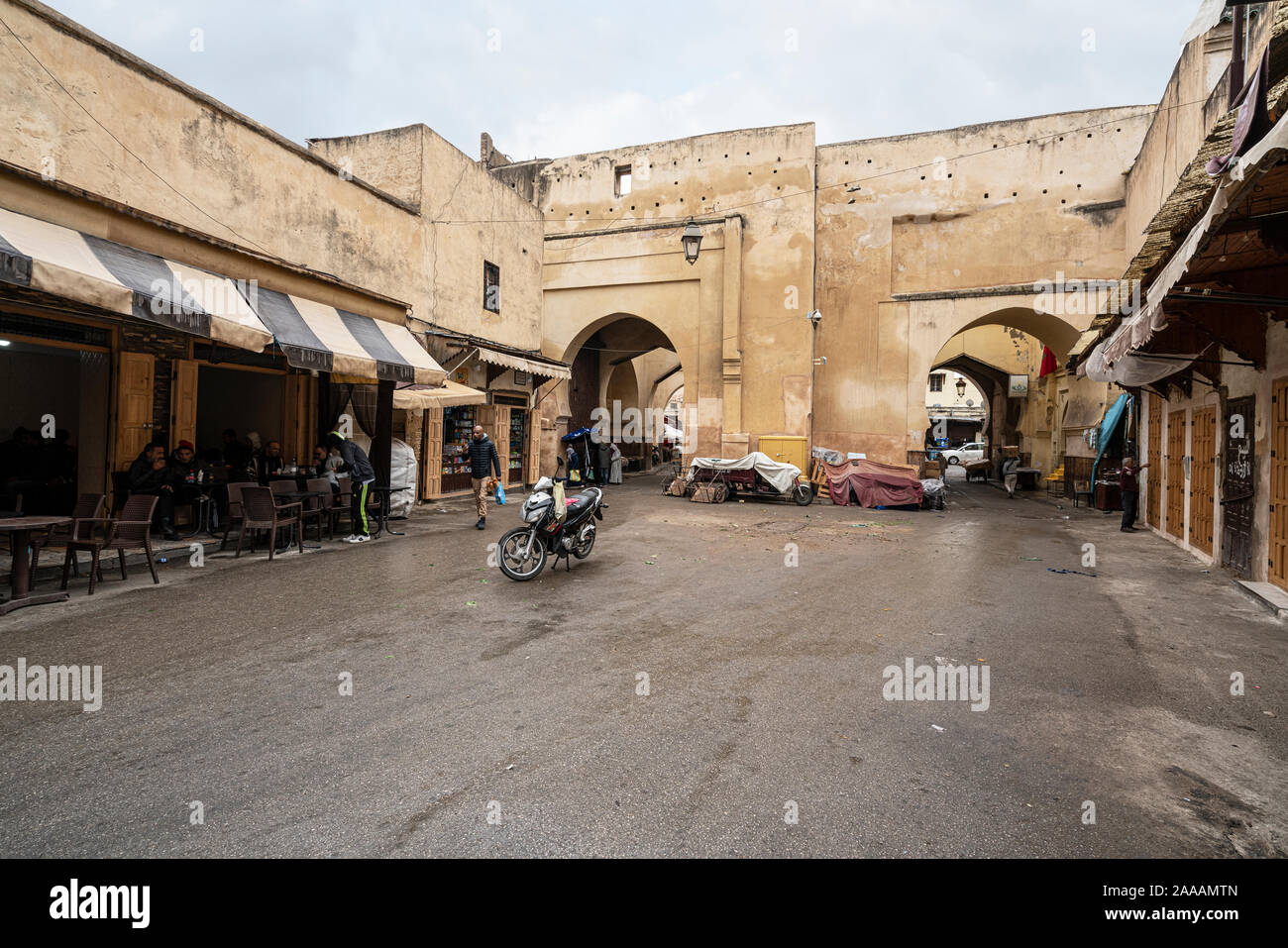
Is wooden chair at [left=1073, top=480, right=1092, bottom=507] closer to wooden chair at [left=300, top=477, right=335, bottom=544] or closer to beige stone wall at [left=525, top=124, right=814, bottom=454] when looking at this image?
beige stone wall at [left=525, top=124, right=814, bottom=454]

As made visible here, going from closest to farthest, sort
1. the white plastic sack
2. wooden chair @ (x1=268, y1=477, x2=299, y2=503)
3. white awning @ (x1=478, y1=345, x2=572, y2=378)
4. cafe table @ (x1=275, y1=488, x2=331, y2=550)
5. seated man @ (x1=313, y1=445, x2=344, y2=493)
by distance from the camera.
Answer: cafe table @ (x1=275, y1=488, x2=331, y2=550) → wooden chair @ (x1=268, y1=477, x2=299, y2=503) → seated man @ (x1=313, y1=445, x2=344, y2=493) → the white plastic sack → white awning @ (x1=478, y1=345, x2=572, y2=378)

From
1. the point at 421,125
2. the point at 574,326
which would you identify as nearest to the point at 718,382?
the point at 574,326

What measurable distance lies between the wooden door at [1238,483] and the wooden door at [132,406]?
1423 cm

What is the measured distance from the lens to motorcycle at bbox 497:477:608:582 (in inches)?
299

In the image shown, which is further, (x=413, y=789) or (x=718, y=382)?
(x=718, y=382)

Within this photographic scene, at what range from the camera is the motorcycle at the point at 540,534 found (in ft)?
24.9

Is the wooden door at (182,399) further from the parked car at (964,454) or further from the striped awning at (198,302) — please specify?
the parked car at (964,454)

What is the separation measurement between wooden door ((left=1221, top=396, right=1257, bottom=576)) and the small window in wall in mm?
14738

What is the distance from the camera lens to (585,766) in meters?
3.17

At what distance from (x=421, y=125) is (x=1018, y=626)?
1429 cm

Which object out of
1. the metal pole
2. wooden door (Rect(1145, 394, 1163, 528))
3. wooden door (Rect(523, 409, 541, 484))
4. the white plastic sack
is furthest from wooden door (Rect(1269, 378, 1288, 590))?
wooden door (Rect(523, 409, 541, 484))

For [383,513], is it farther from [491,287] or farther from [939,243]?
[939,243]

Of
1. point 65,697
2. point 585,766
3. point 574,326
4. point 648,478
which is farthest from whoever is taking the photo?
point 648,478
